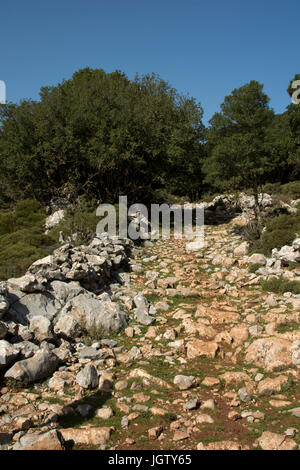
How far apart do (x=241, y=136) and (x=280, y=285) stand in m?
7.59

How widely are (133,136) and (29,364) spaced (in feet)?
50.8

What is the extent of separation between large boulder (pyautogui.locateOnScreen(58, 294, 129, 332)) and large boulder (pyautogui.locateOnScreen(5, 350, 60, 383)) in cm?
139

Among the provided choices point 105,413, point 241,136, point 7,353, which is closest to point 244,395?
point 105,413

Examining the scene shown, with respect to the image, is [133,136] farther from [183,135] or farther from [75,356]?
[75,356]

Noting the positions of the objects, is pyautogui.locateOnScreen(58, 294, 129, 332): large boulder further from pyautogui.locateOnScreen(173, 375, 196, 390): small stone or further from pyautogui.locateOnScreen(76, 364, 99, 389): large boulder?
Result: pyautogui.locateOnScreen(173, 375, 196, 390): small stone

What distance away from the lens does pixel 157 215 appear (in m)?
21.5

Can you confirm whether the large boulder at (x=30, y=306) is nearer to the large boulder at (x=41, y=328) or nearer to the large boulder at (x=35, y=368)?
the large boulder at (x=41, y=328)

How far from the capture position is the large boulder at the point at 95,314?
24.5ft

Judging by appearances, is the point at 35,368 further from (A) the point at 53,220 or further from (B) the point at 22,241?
(A) the point at 53,220

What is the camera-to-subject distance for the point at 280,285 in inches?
356

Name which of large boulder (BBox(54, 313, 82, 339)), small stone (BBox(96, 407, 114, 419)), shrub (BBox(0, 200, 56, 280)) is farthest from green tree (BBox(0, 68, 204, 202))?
small stone (BBox(96, 407, 114, 419))

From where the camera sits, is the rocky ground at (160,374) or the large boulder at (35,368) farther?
the large boulder at (35,368)

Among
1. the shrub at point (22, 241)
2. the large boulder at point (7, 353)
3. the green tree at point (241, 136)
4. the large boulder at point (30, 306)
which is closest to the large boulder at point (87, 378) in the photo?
the large boulder at point (7, 353)

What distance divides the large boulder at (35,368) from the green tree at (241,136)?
438 inches
